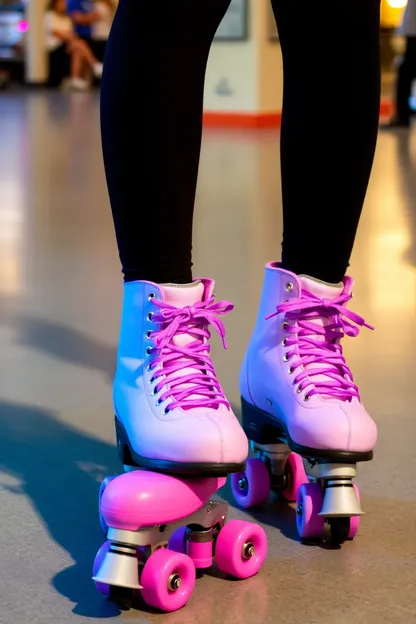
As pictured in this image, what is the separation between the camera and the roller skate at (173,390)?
30.3 inches

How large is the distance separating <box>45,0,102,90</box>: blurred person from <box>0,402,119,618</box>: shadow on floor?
34.1ft

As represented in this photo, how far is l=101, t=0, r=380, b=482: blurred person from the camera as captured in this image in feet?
2.61

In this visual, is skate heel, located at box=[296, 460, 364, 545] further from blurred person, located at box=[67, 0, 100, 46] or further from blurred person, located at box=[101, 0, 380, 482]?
blurred person, located at box=[67, 0, 100, 46]

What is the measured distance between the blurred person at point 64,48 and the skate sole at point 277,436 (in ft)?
34.8

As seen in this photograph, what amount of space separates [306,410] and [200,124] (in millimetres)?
245

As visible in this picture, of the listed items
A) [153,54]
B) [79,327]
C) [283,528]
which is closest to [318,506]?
[283,528]

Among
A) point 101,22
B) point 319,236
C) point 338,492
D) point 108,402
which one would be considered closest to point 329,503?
point 338,492

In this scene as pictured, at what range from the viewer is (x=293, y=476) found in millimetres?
929

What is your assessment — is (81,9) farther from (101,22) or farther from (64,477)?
(64,477)

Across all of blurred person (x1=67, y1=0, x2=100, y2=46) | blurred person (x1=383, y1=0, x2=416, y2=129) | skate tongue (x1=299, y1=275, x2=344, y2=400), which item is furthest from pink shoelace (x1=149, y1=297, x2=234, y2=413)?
blurred person (x1=67, y1=0, x2=100, y2=46)

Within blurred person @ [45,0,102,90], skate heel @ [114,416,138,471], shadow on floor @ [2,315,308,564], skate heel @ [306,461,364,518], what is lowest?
blurred person @ [45,0,102,90]

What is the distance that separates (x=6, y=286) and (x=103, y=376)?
61cm

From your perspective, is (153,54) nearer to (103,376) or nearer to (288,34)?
(288,34)

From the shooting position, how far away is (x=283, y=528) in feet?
2.89
